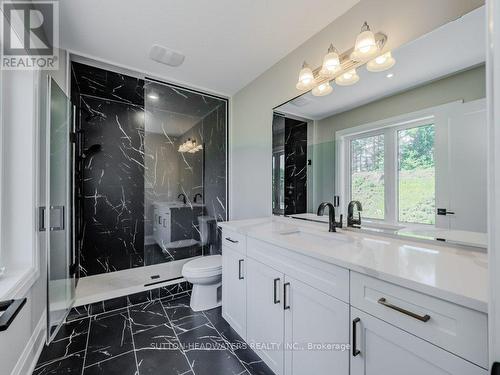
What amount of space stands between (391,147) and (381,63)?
0.52m

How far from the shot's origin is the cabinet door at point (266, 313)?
1.35 metres

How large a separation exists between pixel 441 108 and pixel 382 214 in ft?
2.19

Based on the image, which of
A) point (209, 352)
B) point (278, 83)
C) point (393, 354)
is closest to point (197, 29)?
point (278, 83)

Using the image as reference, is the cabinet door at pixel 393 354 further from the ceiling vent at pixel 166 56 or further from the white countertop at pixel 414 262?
the ceiling vent at pixel 166 56

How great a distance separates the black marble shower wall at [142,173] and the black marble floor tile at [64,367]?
4.73 ft

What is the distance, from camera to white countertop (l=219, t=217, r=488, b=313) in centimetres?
70

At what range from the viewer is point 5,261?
1393mm

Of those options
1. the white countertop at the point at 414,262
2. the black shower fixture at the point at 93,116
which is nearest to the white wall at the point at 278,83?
the white countertop at the point at 414,262

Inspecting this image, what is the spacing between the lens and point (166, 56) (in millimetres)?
2055

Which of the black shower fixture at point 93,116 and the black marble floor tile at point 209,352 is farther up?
the black shower fixture at point 93,116

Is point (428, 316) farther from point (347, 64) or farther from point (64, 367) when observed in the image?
point (64, 367)

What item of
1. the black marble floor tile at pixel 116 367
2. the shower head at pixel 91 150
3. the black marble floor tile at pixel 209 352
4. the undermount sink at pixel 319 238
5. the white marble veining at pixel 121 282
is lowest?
the black marble floor tile at pixel 209 352

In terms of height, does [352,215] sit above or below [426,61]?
below

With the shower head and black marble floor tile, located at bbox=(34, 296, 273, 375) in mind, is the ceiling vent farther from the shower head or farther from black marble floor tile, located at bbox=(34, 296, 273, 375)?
black marble floor tile, located at bbox=(34, 296, 273, 375)
